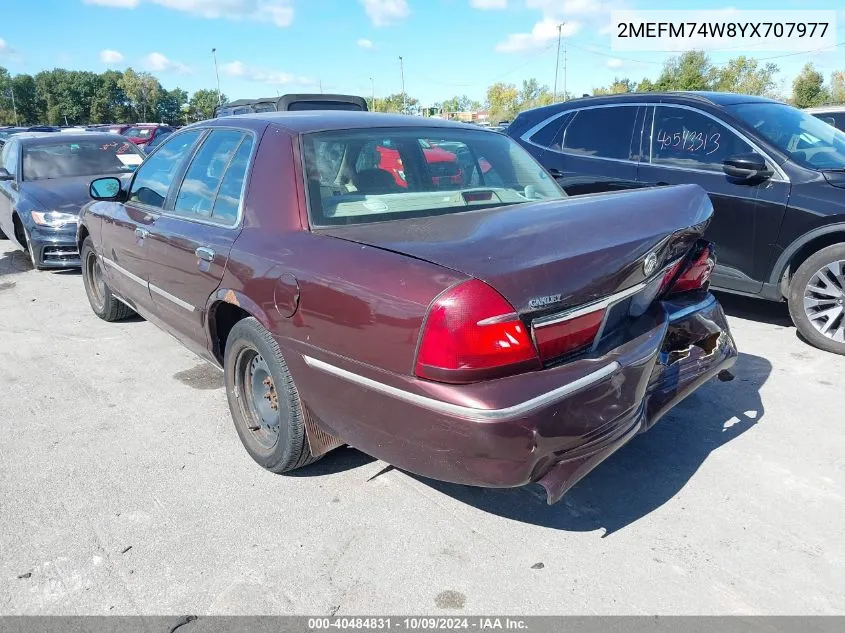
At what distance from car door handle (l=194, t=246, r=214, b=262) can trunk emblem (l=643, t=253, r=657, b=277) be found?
6.64 feet

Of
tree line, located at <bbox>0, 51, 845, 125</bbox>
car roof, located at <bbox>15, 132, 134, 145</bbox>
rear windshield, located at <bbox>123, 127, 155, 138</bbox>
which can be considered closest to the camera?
car roof, located at <bbox>15, 132, 134, 145</bbox>

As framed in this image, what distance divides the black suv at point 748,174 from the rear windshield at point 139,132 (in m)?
20.2

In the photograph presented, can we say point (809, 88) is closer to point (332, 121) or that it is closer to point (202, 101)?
point (332, 121)

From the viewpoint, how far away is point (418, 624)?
7.25ft

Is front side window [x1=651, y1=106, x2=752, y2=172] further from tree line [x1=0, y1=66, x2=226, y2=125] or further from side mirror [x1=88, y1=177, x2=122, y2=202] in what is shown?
tree line [x1=0, y1=66, x2=226, y2=125]

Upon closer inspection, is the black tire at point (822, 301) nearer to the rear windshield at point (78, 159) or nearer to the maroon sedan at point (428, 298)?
the maroon sedan at point (428, 298)

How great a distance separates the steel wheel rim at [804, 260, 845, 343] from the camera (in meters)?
4.51

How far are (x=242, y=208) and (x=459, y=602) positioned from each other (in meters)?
1.98

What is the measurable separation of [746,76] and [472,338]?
68480 millimetres

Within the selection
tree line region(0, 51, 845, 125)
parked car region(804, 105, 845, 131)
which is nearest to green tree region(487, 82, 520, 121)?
tree line region(0, 51, 845, 125)

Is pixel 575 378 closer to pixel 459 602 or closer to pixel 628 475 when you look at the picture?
pixel 459 602

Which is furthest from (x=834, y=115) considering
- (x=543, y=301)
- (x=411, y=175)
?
(x=543, y=301)

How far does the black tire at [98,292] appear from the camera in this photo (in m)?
5.46

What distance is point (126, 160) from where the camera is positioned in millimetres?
8867
